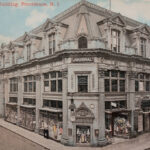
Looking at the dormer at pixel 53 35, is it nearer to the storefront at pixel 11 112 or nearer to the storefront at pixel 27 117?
the storefront at pixel 27 117

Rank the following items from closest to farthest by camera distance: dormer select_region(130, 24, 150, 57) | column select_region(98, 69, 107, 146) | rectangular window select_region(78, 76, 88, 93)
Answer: column select_region(98, 69, 107, 146)
rectangular window select_region(78, 76, 88, 93)
dormer select_region(130, 24, 150, 57)

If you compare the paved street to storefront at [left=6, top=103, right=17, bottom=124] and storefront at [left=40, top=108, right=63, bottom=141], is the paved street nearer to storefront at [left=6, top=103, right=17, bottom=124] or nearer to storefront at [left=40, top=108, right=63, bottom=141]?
storefront at [left=40, top=108, right=63, bottom=141]

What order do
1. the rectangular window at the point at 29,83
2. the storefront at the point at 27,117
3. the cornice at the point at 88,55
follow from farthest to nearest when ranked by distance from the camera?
the rectangular window at the point at 29,83, the storefront at the point at 27,117, the cornice at the point at 88,55

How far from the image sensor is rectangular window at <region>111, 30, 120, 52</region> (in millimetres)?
18688

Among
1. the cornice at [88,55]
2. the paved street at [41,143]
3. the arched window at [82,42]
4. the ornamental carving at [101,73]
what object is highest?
the arched window at [82,42]

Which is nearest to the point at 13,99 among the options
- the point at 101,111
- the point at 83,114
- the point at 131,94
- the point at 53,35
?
the point at 53,35

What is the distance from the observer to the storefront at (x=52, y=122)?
1841 cm

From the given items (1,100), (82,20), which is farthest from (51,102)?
(1,100)

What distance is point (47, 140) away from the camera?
18.5 metres

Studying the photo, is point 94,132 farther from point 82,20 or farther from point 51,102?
point 82,20

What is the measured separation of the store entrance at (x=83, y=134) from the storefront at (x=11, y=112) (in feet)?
46.6

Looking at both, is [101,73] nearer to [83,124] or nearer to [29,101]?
[83,124]

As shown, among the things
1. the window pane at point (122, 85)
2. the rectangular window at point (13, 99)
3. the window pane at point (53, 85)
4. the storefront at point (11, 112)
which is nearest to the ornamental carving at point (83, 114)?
the window pane at point (53, 85)

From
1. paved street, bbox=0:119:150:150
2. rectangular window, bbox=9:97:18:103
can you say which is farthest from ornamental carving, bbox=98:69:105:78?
rectangular window, bbox=9:97:18:103
